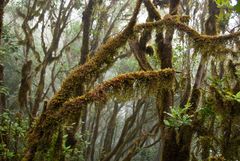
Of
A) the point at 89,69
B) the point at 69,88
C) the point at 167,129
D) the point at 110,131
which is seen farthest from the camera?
the point at 110,131

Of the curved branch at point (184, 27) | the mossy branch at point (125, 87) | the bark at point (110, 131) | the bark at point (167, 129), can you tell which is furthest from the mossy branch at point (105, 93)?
the bark at point (110, 131)

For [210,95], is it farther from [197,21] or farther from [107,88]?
[197,21]

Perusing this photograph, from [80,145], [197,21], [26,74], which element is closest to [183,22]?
[26,74]

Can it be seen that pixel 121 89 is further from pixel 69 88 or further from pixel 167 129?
pixel 167 129

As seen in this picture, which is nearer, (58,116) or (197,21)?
(58,116)

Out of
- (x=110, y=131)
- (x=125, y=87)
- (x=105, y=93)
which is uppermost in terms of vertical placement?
(x=125, y=87)

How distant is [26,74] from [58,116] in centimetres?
628

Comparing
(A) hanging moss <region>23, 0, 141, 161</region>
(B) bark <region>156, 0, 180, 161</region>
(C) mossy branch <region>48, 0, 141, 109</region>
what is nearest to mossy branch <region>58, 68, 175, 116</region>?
(A) hanging moss <region>23, 0, 141, 161</region>

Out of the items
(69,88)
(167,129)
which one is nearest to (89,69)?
(69,88)

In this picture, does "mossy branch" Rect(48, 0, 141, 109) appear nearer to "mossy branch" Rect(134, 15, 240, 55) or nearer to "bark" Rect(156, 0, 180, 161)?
"mossy branch" Rect(134, 15, 240, 55)

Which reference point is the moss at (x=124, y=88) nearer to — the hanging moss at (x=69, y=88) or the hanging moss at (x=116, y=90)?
the hanging moss at (x=116, y=90)

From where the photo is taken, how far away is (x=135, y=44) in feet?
23.4

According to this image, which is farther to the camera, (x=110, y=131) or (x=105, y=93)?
(x=110, y=131)

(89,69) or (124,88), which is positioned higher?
(89,69)
